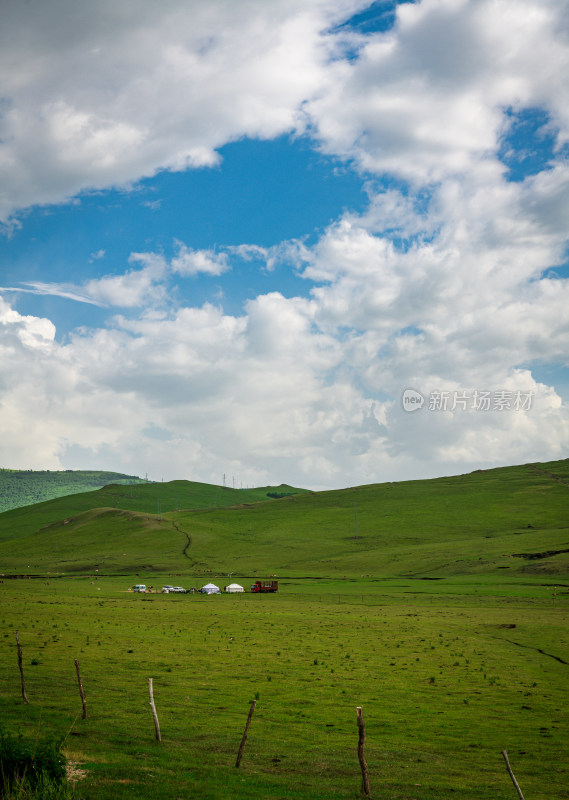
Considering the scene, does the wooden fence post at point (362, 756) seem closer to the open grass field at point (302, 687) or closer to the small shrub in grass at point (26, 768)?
the open grass field at point (302, 687)

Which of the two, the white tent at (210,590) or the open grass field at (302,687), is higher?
the open grass field at (302,687)

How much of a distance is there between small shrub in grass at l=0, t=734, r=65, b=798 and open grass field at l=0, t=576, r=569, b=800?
1808 millimetres

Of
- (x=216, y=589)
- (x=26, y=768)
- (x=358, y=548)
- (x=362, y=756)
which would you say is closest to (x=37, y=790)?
(x=26, y=768)

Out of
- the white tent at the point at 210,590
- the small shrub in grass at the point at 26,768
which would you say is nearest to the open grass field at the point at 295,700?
the small shrub in grass at the point at 26,768

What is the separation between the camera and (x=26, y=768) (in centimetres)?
1553

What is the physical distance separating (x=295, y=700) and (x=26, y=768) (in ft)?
61.5

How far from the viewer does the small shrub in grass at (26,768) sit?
1541cm

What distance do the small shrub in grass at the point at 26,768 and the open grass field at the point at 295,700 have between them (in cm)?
181

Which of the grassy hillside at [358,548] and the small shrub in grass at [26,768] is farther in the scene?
the grassy hillside at [358,548]

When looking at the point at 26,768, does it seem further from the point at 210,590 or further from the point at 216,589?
the point at 216,589

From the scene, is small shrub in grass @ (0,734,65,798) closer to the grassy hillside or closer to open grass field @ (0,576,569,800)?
open grass field @ (0,576,569,800)

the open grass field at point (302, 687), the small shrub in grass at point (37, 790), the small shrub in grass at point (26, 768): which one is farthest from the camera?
the open grass field at point (302, 687)

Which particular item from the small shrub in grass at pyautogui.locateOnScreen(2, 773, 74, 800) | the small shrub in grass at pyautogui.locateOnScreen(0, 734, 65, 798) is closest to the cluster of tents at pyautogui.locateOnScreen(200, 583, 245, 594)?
the small shrub in grass at pyautogui.locateOnScreen(0, 734, 65, 798)

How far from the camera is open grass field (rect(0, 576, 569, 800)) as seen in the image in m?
20.3
